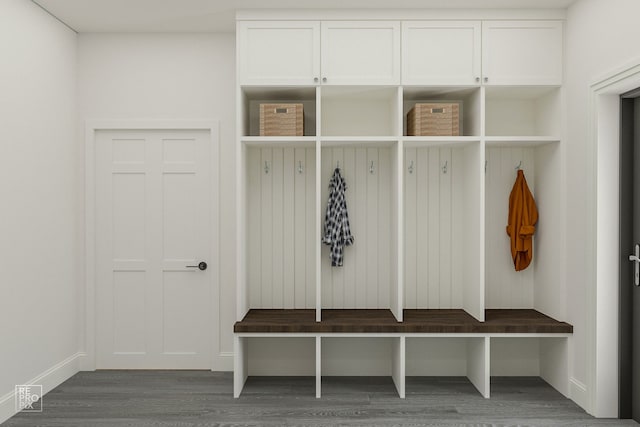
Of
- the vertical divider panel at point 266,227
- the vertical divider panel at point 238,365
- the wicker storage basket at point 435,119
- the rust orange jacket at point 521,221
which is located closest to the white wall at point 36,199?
the vertical divider panel at point 238,365

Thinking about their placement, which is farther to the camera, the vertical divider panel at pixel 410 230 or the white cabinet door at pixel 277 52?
the vertical divider panel at pixel 410 230

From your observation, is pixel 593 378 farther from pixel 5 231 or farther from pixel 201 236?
pixel 5 231

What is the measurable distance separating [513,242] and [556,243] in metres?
0.33

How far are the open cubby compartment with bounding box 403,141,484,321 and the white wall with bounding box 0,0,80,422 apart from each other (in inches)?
105

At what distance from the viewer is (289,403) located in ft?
10.8

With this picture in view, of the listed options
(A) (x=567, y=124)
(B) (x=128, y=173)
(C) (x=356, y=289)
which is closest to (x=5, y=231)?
(B) (x=128, y=173)

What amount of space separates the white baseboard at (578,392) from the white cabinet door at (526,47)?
210 cm

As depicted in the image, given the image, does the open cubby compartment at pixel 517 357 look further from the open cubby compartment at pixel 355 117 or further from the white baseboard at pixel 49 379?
the white baseboard at pixel 49 379

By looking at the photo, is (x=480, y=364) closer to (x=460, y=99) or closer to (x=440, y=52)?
(x=460, y=99)

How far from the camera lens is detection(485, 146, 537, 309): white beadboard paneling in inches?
150

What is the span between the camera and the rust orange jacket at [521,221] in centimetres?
368

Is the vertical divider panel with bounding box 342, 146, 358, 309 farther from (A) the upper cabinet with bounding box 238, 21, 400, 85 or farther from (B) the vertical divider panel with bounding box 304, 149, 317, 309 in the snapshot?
(A) the upper cabinet with bounding box 238, 21, 400, 85

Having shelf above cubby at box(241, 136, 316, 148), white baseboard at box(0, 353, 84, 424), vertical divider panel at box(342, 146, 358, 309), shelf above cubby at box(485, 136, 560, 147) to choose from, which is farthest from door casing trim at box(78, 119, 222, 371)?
shelf above cubby at box(485, 136, 560, 147)

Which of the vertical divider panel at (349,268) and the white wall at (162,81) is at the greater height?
the white wall at (162,81)
